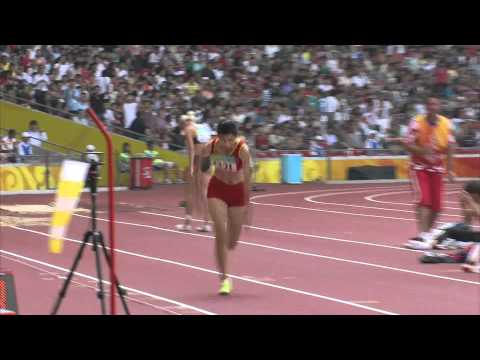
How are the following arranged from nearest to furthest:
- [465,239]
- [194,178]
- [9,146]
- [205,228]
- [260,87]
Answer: [465,239], [194,178], [205,228], [9,146], [260,87]

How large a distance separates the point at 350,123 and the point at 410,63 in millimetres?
4470

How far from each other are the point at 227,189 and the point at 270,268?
2.25 meters

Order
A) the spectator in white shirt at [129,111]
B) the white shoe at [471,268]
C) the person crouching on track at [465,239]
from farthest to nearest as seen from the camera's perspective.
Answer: the spectator in white shirt at [129,111], the person crouching on track at [465,239], the white shoe at [471,268]

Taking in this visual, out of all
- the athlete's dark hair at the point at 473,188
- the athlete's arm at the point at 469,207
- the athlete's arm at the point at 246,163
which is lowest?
the athlete's arm at the point at 469,207

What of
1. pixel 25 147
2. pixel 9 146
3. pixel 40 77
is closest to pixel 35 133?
pixel 25 147

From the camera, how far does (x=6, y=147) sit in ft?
90.9

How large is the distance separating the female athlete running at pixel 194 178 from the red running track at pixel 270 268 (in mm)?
466

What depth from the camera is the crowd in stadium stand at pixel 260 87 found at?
3203cm

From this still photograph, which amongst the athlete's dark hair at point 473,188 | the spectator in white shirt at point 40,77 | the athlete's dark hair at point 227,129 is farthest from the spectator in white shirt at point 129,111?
the athlete's dark hair at point 227,129

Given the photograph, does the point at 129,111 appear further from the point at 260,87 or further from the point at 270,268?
the point at 270,268

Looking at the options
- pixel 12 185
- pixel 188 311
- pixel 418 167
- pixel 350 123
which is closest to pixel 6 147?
pixel 12 185

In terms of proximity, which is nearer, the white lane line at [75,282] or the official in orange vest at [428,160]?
the white lane line at [75,282]

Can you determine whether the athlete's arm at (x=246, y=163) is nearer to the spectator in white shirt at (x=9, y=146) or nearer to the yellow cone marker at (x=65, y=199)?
the yellow cone marker at (x=65, y=199)

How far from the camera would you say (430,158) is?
1502 centimetres
